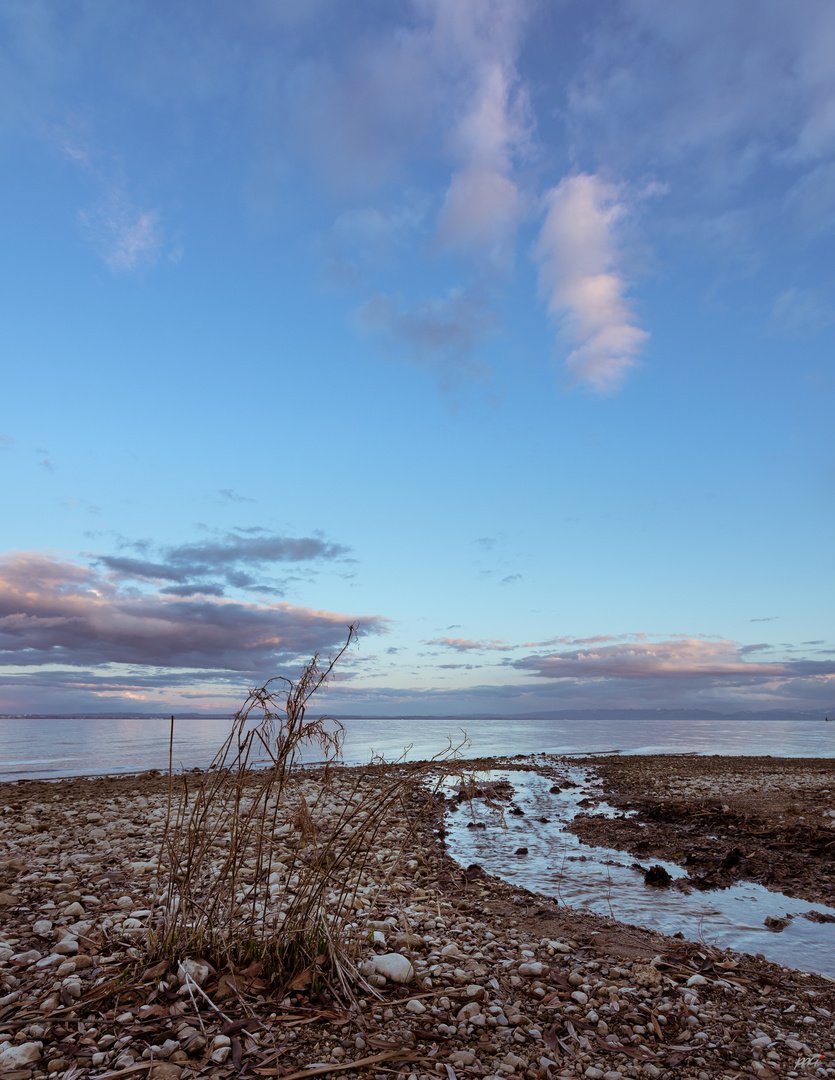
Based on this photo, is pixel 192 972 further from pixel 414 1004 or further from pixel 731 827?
pixel 731 827

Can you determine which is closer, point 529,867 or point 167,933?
point 167,933

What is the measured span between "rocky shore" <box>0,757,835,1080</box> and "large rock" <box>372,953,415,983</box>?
13 millimetres

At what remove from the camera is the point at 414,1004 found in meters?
4.09

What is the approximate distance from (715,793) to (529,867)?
10968mm

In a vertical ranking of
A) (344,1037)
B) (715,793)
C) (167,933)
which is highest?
(167,933)

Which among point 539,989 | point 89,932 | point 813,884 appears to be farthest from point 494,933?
point 813,884

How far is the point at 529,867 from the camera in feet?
31.0

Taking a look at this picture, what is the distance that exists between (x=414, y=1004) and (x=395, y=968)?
42 centimetres

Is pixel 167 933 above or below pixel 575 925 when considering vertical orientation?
above

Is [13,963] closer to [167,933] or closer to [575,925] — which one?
[167,933]

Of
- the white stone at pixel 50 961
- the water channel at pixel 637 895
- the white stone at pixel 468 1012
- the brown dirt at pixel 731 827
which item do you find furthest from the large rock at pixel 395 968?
the brown dirt at pixel 731 827

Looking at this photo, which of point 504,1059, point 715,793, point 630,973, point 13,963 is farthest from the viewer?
point 715,793

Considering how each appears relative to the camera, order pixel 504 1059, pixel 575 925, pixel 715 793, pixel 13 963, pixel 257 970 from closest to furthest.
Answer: pixel 504 1059, pixel 257 970, pixel 13 963, pixel 575 925, pixel 715 793

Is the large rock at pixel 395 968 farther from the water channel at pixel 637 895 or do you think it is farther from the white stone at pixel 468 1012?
the water channel at pixel 637 895
